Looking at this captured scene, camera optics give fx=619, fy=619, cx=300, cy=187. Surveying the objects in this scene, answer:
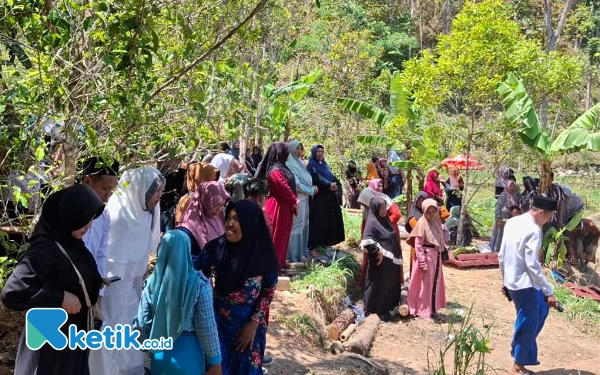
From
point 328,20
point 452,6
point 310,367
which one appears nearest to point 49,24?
point 310,367

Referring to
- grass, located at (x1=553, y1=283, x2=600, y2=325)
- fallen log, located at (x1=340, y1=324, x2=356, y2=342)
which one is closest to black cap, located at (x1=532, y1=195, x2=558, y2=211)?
fallen log, located at (x1=340, y1=324, x2=356, y2=342)

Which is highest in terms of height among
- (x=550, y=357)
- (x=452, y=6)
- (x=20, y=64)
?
(x=452, y=6)

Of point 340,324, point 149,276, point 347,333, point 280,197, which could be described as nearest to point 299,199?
point 280,197

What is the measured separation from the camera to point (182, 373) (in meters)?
3.21

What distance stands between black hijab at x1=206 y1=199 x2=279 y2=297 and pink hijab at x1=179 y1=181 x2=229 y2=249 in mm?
704

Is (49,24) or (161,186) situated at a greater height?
(49,24)

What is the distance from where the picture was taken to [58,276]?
9.61 ft

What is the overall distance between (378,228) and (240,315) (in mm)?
3694

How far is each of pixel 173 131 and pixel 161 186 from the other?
38 centimetres

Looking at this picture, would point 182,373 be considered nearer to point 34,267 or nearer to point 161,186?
point 34,267

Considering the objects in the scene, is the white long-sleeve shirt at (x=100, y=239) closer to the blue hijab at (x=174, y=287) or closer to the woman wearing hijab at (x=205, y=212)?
the woman wearing hijab at (x=205, y=212)

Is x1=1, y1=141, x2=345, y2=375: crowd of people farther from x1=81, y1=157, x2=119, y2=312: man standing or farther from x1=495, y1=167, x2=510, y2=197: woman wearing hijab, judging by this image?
x1=495, y1=167, x2=510, y2=197: woman wearing hijab

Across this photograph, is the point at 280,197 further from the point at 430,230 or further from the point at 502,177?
the point at 502,177

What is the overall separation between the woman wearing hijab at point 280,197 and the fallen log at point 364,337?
1.26 m
